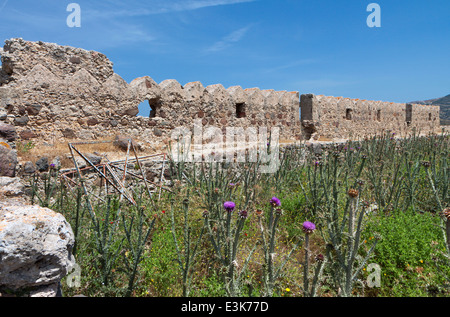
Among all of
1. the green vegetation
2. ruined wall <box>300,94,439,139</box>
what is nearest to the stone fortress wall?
ruined wall <box>300,94,439,139</box>

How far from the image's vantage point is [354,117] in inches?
466

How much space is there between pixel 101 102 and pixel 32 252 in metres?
4.88

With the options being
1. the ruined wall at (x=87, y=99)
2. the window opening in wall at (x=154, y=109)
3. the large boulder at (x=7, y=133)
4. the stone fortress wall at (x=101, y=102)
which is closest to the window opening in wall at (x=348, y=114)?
the stone fortress wall at (x=101, y=102)

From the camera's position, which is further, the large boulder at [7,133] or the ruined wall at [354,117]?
the ruined wall at [354,117]

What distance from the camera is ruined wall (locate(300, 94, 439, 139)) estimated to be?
32.3 feet

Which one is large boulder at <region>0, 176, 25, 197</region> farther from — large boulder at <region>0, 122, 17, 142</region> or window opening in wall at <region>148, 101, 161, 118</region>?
window opening in wall at <region>148, 101, 161, 118</region>

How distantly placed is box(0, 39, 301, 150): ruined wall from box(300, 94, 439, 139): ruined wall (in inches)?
122

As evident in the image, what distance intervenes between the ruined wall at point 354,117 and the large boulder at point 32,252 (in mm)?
7719

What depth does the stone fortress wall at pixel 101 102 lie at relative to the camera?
5.32 metres

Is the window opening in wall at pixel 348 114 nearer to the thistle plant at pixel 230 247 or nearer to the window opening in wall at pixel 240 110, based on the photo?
the window opening in wall at pixel 240 110
